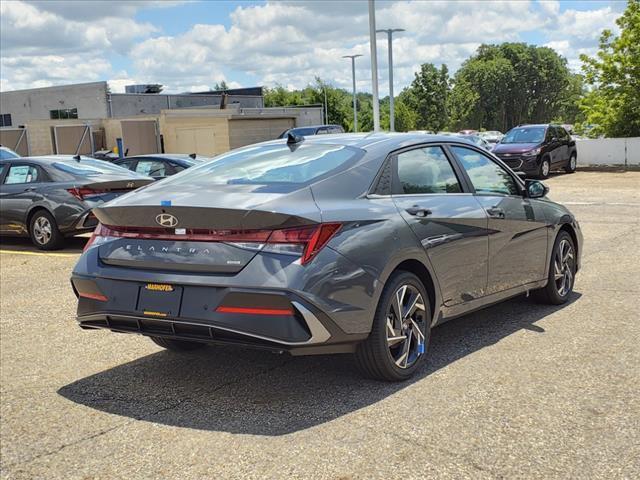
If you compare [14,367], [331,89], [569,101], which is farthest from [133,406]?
[569,101]

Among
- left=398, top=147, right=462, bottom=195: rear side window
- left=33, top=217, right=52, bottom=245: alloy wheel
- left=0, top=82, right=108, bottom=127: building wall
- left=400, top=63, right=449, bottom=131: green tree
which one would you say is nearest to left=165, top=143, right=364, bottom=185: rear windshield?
left=398, top=147, right=462, bottom=195: rear side window

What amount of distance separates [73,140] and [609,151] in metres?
28.5

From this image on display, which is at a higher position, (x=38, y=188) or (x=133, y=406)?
(x=38, y=188)

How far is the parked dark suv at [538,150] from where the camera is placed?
2338 cm

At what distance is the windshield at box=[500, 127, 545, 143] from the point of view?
24.1m

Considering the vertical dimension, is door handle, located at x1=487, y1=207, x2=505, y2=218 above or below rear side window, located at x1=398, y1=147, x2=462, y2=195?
below

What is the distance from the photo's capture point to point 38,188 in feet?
37.3

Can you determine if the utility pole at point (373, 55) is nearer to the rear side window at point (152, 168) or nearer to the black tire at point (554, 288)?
the rear side window at point (152, 168)

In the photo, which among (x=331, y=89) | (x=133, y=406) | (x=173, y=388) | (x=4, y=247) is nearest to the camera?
(x=133, y=406)

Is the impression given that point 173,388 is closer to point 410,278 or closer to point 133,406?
point 133,406

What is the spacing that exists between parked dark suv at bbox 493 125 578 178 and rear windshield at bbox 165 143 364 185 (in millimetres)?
19034

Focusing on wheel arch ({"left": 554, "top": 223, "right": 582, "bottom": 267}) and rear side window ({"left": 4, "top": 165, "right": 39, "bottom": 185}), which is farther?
rear side window ({"left": 4, "top": 165, "right": 39, "bottom": 185})

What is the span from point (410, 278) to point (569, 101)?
128 metres

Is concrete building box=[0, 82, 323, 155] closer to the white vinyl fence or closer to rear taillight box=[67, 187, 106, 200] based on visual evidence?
the white vinyl fence
